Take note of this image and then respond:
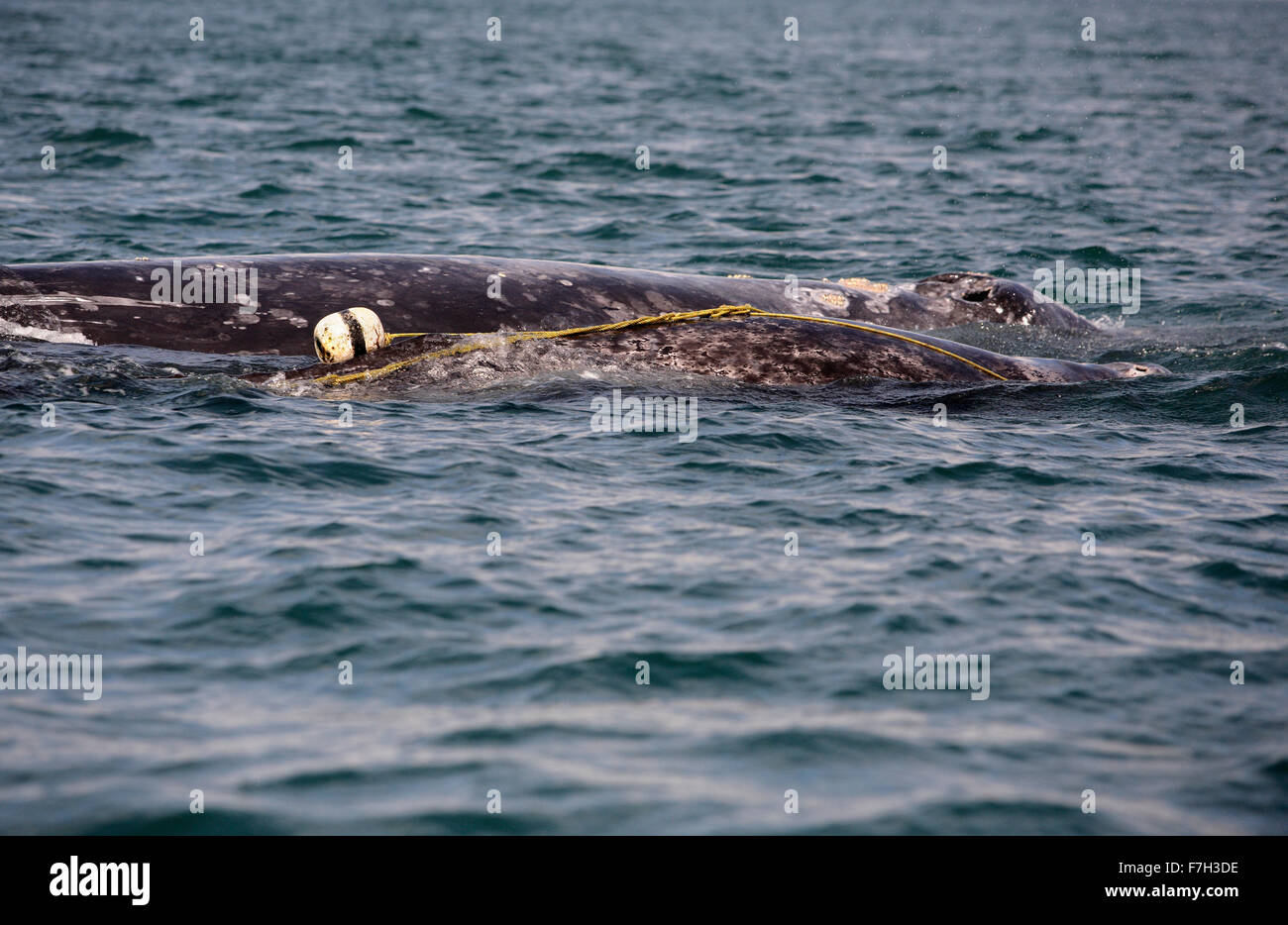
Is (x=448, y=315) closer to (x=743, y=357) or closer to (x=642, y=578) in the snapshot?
(x=743, y=357)

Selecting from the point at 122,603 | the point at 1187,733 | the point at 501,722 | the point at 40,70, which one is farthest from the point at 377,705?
the point at 40,70

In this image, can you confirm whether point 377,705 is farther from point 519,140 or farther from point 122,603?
point 519,140

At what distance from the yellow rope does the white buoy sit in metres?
0.15

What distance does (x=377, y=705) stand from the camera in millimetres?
5836

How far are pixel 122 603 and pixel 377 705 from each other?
5.48ft

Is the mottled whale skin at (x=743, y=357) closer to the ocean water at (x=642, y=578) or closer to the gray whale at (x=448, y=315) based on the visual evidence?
the gray whale at (x=448, y=315)

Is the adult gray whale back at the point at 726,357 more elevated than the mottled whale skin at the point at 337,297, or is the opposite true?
the mottled whale skin at the point at 337,297

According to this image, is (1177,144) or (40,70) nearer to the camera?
(1177,144)

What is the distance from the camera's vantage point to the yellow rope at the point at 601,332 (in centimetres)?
1038

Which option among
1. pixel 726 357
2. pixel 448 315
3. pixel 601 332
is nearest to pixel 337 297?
pixel 448 315

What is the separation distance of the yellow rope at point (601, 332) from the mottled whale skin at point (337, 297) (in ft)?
1.61

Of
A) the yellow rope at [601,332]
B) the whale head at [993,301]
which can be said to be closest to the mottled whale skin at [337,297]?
the yellow rope at [601,332]

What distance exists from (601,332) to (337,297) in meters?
2.30

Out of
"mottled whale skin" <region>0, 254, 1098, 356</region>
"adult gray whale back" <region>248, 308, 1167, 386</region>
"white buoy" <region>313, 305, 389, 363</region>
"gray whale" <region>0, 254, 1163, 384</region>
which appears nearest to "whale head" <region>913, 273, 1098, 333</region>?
"mottled whale skin" <region>0, 254, 1098, 356</region>
